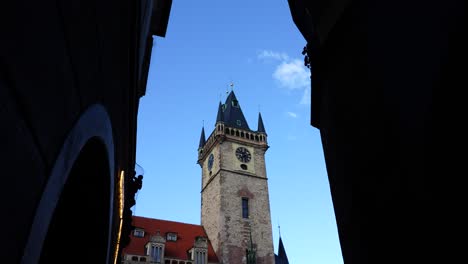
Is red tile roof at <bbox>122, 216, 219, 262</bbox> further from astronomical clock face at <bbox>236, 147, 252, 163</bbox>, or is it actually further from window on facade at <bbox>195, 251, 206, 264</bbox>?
astronomical clock face at <bbox>236, 147, 252, 163</bbox>

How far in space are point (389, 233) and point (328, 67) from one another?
3.85 m

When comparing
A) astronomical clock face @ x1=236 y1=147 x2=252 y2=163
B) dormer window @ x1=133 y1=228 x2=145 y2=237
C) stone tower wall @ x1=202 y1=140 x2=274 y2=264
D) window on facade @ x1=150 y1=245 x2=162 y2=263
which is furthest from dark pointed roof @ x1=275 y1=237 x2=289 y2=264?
window on facade @ x1=150 y1=245 x2=162 y2=263

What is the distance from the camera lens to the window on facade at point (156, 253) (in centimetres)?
2719

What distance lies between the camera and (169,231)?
105 ft

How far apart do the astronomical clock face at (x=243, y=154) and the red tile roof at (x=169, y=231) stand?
25.2ft

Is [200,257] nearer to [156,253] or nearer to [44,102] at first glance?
[156,253]

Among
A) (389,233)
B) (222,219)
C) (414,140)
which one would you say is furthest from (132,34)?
A: (222,219)

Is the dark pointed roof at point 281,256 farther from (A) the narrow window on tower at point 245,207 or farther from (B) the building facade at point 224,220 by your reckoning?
(A) the narrow window on tower at point 245,207

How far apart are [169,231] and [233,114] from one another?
15.7m

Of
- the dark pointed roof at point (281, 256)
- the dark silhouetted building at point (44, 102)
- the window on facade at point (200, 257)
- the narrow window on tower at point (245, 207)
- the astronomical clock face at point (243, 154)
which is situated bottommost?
the dark silhouetted building at point (44, 102)

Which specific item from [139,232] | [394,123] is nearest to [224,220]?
[139,232]

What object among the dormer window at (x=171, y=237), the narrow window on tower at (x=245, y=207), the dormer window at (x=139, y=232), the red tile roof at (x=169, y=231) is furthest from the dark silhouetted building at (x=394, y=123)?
the dormer window at (x=171, y=237)

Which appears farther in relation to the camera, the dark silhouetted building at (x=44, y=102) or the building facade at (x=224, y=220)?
the building facade at (x=224, y=220)

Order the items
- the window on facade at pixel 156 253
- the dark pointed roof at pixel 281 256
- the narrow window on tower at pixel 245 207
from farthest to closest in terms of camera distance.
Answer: the dark pointed roof at pixel 281 256 < the narrow window on tower at pixel 245 207 < the window on facade at pixel 156 253
